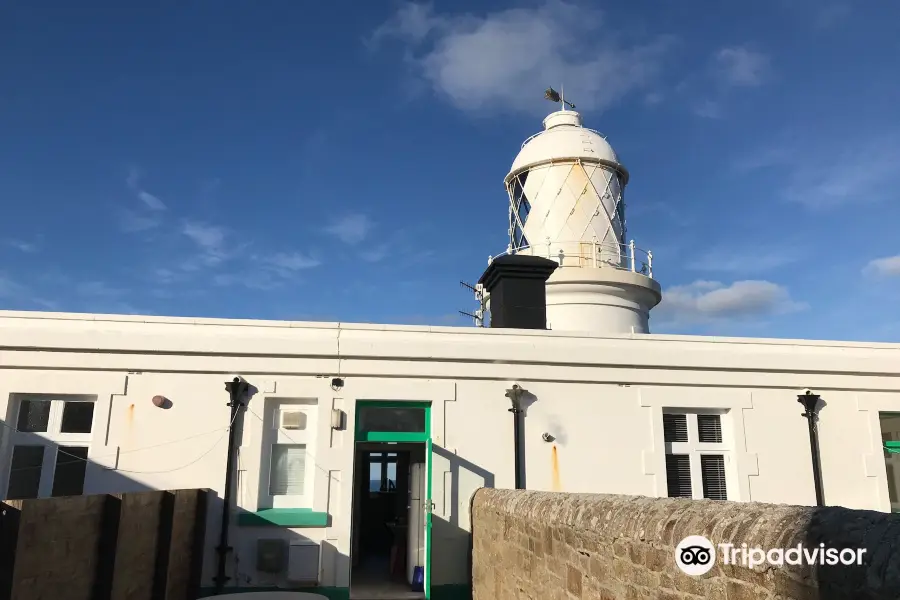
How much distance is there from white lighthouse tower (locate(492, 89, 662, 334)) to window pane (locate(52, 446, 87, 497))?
26.9ft

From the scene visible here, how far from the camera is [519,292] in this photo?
987cm

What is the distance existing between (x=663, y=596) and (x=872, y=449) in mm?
7576

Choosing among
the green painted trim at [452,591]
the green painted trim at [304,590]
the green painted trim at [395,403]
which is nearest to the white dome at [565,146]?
the green painted trim at [395,403]

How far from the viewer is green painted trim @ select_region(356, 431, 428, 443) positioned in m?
7.94

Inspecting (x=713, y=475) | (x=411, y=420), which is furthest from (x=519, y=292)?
(x=713, y=475)

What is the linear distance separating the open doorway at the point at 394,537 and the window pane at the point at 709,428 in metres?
3.68

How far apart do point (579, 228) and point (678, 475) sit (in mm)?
6696

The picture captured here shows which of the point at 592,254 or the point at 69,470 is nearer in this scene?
the point at 69,470

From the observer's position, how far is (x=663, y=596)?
9.81 ft

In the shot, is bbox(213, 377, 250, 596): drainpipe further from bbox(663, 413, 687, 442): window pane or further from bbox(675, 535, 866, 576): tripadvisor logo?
bbox(675, 535, 866, 576): tripadvisor logo

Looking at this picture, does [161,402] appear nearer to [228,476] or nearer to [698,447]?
[228,476]

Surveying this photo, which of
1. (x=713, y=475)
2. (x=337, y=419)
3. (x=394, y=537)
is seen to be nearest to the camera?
(x=337, y=419)

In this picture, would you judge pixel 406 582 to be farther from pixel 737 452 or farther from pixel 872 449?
pixel 872 449

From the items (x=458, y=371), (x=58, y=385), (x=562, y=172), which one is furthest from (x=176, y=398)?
(x=562, y=172)
